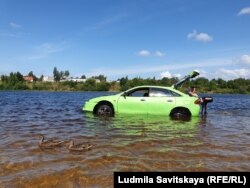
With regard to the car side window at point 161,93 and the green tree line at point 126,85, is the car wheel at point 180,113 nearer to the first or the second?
the car side window at point 161,93

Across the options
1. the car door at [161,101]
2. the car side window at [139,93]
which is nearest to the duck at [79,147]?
the car door at [161,101]

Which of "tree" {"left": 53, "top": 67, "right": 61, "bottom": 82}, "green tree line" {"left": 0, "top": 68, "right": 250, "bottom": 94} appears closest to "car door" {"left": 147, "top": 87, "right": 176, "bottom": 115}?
"green tree line" {"left": 0, "top": 68, "right": 250, "bottom": 94}

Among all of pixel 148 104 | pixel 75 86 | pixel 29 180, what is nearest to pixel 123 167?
pixel 29 180

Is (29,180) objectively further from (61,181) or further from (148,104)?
(148,104)

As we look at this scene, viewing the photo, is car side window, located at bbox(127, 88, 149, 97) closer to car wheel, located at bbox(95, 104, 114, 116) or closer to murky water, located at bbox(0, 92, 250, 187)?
car wheel, located at bbox(95, 104, 114, 116)

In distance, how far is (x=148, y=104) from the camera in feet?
46.9

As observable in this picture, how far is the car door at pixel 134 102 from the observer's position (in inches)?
565

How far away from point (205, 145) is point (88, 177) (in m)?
3.58

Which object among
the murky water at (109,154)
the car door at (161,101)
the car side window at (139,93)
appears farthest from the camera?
the car side window at (139,93)

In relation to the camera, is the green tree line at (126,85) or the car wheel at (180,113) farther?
the green tree line at (126,85)

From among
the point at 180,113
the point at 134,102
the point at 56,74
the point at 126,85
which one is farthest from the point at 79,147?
the point at 56,74

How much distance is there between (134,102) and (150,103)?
0.68 metres

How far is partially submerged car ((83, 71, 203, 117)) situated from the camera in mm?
14039

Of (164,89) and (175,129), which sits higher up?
(164,89)
